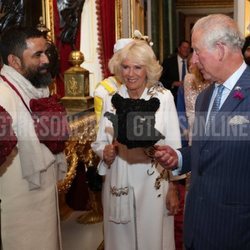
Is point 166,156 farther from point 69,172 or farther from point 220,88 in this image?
point 69,172

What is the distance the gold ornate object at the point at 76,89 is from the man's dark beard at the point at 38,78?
185 centimetres

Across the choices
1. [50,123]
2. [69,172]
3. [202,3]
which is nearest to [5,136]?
[50,123]

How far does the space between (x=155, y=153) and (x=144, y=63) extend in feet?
2.57

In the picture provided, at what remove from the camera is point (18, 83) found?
91.4 inches

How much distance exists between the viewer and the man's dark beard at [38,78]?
94.4 inches

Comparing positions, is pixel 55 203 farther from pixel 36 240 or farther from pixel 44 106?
pixel 44 106

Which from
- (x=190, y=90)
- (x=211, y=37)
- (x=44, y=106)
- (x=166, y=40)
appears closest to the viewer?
(x=211, y=37)

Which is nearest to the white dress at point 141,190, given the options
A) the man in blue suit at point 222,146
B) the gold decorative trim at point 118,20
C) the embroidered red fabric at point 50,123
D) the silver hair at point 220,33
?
the embroidered red fabric at point 50,123

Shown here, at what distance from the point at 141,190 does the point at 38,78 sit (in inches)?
34.7

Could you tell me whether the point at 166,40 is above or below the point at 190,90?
above

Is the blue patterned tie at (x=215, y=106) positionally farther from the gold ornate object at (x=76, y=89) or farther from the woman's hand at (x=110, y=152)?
the gold ornate object at (x=76, y=89)

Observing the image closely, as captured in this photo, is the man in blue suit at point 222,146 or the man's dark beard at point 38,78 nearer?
the man in blue suit at point 222,146

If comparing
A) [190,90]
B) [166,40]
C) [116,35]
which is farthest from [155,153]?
[166,40]

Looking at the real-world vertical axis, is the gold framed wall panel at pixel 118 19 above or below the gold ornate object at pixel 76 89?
above
